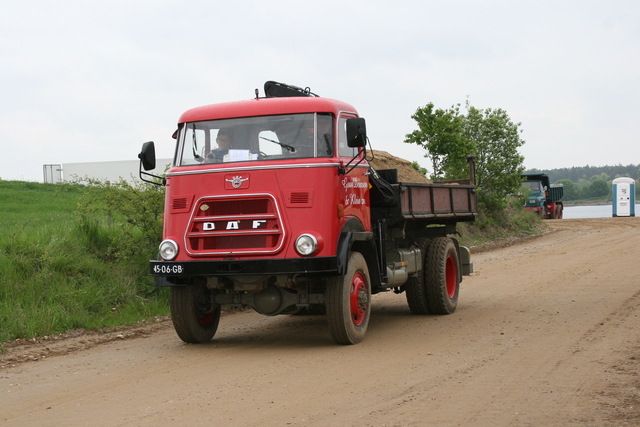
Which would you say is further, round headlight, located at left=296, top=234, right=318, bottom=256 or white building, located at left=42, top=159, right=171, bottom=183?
white building, located at left=42, top=159, right=171, bottom=183

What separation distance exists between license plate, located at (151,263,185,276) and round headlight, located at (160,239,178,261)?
126 millimetres

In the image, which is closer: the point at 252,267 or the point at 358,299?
the point at 252,267

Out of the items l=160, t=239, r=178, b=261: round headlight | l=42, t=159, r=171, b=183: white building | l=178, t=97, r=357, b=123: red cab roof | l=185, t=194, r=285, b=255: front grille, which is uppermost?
l=42, t=159, r=171, b=183: white building

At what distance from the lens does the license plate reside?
9.36 metres

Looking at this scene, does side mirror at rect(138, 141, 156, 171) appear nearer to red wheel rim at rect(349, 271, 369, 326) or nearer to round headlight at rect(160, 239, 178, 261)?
→ round headlight at rect(160, 239, 178, 261)

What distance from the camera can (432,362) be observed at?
329 inches

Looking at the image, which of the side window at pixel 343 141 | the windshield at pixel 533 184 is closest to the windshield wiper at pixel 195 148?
the side window at pixel 343 141

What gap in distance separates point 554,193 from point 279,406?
42675mm

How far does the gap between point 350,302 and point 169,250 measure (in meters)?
2.20

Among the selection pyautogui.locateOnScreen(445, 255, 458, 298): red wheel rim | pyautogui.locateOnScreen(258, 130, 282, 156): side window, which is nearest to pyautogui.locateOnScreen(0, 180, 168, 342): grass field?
pyautogui.locateOnScreen(258, 130, 282, 156): side window

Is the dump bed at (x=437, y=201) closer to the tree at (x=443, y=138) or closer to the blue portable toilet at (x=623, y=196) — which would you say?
the tree at (x=443, y=138)

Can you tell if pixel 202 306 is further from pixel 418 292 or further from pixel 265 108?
pixel 418 292

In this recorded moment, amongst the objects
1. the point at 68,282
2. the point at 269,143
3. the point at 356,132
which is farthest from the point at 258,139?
the point at 68,282

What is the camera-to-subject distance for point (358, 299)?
9828 mm
